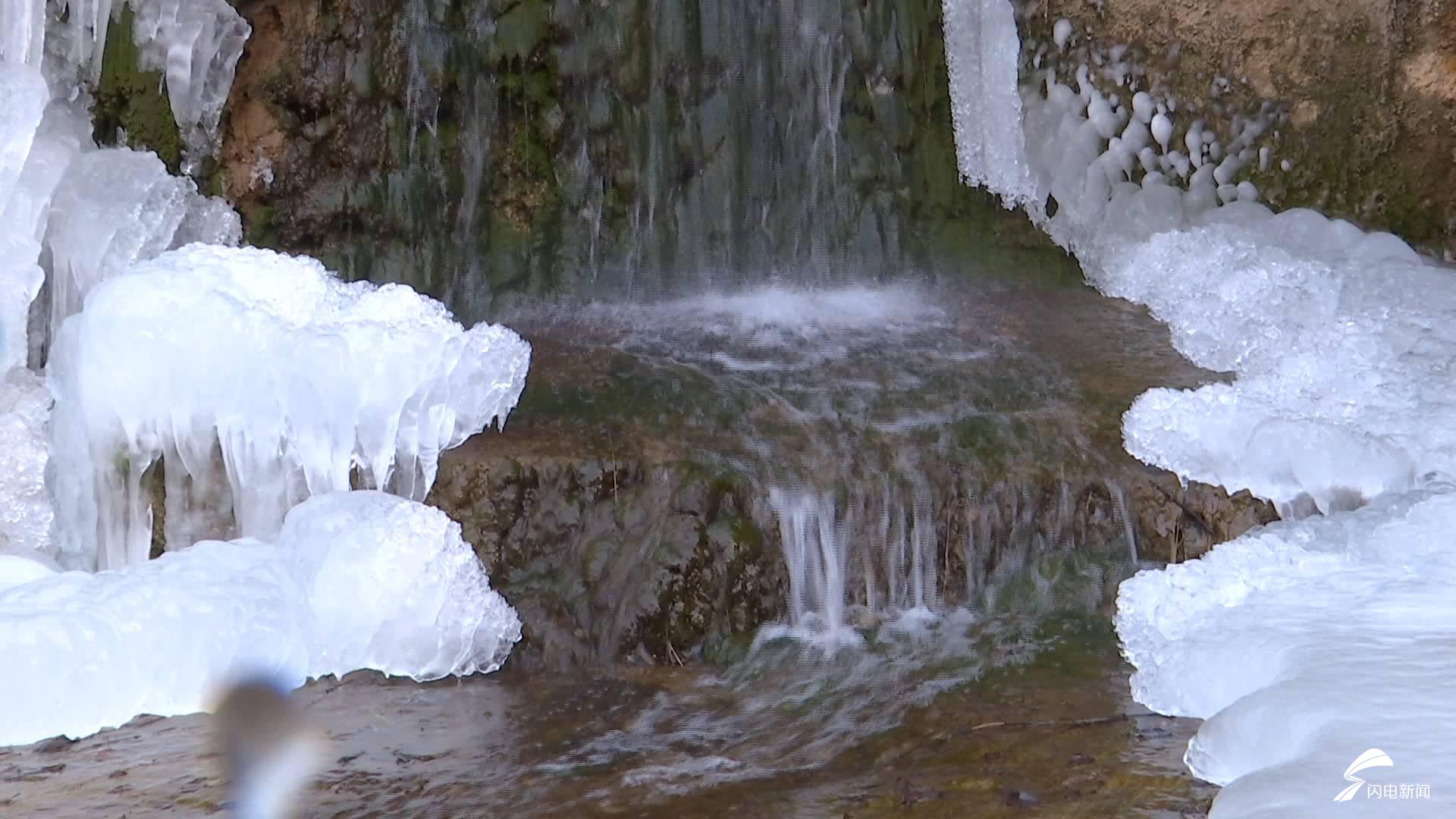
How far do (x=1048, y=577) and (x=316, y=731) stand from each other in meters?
2.20

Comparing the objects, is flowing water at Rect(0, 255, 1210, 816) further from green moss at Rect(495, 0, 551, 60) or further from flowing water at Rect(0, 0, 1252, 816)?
green moss at Rect(495, 0, 551, 60)

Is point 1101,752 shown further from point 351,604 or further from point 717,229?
point 717,229

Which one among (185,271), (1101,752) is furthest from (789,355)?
(1101,752)

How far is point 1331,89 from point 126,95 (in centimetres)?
480

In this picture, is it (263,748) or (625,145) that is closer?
(263,748)

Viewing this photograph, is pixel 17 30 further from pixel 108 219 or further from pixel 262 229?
pixel 262 229

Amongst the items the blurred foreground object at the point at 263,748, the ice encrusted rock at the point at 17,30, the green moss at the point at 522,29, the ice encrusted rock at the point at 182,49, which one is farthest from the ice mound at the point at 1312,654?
the ice encrusted rock at the point at 17,30

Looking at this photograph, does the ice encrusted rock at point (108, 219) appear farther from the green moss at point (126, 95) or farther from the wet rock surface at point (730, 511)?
the wet rock surface at point (730, 511)

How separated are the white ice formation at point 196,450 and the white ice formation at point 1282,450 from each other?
6.44 feet

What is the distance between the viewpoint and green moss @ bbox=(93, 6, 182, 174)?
5.13 meters

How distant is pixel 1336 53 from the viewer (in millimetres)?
5844
